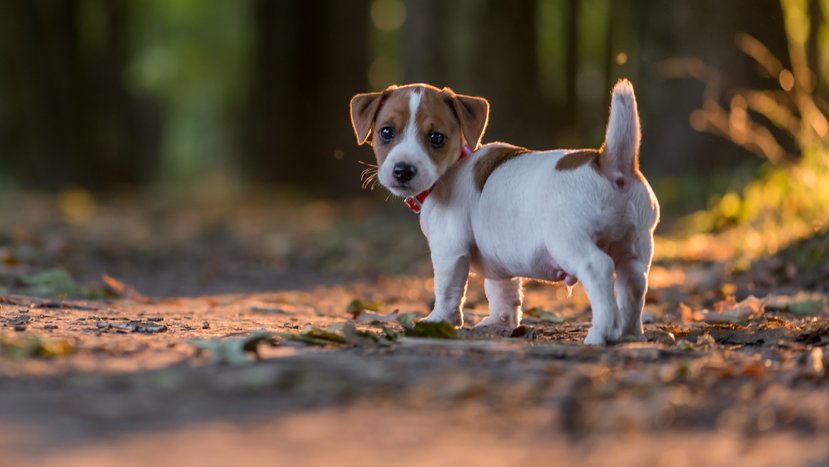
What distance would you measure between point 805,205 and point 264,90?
17.1m

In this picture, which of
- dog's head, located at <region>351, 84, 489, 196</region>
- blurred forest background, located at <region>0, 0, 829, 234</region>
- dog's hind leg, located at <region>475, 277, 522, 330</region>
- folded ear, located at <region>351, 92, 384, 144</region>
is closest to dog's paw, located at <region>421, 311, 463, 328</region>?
dog's hind leg, located at <region>475, 277, 522, 330</region>

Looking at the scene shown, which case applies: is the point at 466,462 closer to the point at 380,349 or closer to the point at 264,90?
the point at 380,349

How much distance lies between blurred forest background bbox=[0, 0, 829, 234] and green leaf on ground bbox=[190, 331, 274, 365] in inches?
Answer: 205

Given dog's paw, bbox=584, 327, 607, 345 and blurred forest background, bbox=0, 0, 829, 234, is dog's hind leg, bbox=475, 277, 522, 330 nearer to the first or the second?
dog's paw, bbox=584, 327, 607, 345

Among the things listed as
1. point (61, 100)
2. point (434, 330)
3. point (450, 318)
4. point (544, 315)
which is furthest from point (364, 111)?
point (61, 100)

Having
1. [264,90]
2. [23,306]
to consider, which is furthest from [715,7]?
[264,90]

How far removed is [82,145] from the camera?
24.5 m

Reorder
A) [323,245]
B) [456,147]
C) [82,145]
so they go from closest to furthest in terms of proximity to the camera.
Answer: [456,147] → [323,245] → [82,145]

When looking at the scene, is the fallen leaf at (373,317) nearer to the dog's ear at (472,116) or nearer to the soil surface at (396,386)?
the soil surface at (396,386)

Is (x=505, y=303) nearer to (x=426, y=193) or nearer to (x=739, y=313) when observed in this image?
(x=426, y=193)

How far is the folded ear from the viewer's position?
5789mm

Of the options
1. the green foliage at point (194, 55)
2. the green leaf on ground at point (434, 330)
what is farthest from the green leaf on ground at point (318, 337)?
the green foliage at point (194, 55)

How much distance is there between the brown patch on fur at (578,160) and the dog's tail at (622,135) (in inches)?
2.3

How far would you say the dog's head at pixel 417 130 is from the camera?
534 cm
